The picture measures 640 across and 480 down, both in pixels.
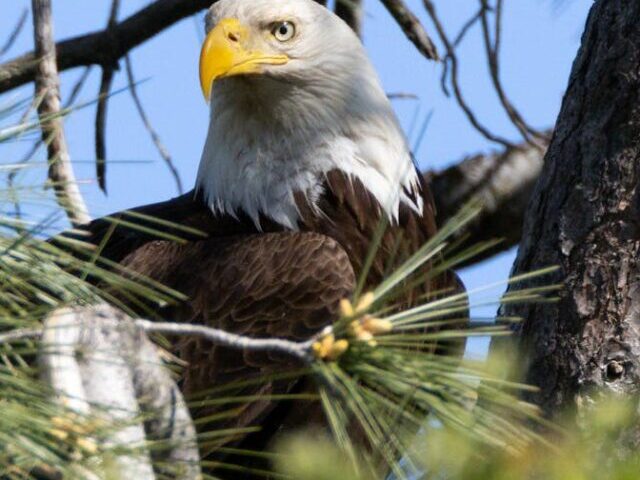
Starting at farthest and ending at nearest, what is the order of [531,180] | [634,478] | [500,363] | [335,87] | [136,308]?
[531,180] → [335,87] → [136,308] → [500,363] → [634,478]

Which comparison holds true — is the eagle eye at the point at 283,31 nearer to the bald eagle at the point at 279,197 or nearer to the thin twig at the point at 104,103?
the bald eagle at the point at 279,197

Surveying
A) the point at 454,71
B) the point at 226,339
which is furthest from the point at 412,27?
the point at 226,339

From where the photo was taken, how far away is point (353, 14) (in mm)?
4703

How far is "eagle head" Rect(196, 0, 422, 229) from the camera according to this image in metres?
4.06

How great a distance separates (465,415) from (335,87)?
2384 millimetres

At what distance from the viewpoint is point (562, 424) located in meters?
2.97

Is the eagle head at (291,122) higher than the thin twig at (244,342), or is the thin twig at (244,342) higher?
the eagle head at (291,122)

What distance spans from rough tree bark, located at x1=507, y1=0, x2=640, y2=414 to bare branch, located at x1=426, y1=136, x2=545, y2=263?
150 centimetres

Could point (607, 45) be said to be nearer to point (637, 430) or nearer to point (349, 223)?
point (637, 430)

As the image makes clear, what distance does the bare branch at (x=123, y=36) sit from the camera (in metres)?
4.52

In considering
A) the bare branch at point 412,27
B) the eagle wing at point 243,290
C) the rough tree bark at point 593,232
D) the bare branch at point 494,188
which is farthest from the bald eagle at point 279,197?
the rough tree bark at point 593,232

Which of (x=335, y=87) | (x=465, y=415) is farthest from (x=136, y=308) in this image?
(x=465, y=415)

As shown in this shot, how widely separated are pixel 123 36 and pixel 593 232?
1941mm

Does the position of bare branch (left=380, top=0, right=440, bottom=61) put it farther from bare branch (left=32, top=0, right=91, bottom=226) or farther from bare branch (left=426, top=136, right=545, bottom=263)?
bare branch (left=32, top=0, right=91, bottom=226)
